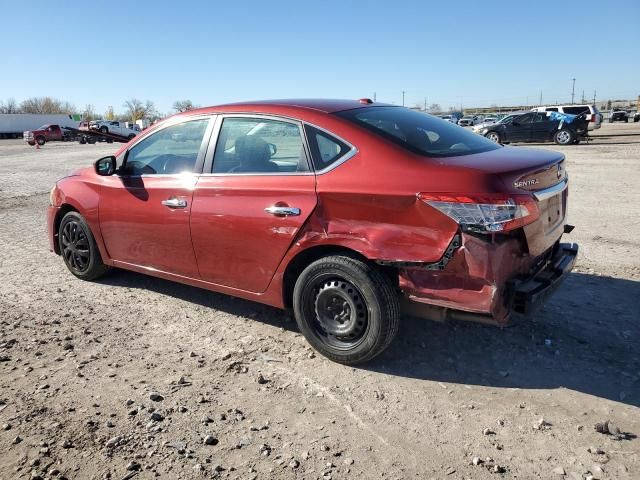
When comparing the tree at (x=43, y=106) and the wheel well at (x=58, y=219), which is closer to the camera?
the wheel well at (x=58, y=219)

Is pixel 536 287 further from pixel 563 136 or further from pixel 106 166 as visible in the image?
pixel 563 136

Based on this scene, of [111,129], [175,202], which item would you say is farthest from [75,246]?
[111,129]

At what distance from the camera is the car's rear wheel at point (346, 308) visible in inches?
129

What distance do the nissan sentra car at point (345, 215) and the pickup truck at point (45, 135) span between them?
44.3m

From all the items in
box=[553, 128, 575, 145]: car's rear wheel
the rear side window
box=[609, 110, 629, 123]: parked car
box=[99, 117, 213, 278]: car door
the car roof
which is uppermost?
the car roof

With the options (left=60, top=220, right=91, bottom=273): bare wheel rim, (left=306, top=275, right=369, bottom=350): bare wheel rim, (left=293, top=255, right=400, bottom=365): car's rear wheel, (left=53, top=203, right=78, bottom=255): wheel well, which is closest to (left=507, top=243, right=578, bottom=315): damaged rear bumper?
(left=293, top=255, right=400, bottom=365): car's rear wheel

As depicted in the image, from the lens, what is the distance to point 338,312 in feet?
11.7

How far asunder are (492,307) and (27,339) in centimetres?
346

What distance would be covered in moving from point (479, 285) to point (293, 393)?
1.31m

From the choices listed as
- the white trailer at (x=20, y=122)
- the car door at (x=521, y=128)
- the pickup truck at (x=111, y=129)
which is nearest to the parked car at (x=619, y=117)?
the car door at (x=521, y=128)

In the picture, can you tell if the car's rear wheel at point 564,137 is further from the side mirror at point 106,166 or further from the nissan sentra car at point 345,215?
the side mirror at point 106,166

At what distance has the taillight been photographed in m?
2.90

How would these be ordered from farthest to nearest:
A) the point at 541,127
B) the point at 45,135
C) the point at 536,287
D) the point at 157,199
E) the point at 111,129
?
the point at 45,135
the point at 111,129
the point at 541,127
the point at 157,199
the point at 536,287

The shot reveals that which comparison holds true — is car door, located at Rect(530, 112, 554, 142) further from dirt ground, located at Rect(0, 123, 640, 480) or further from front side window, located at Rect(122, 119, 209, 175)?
front side window, located at Rect(122, 119, 209, 175)
